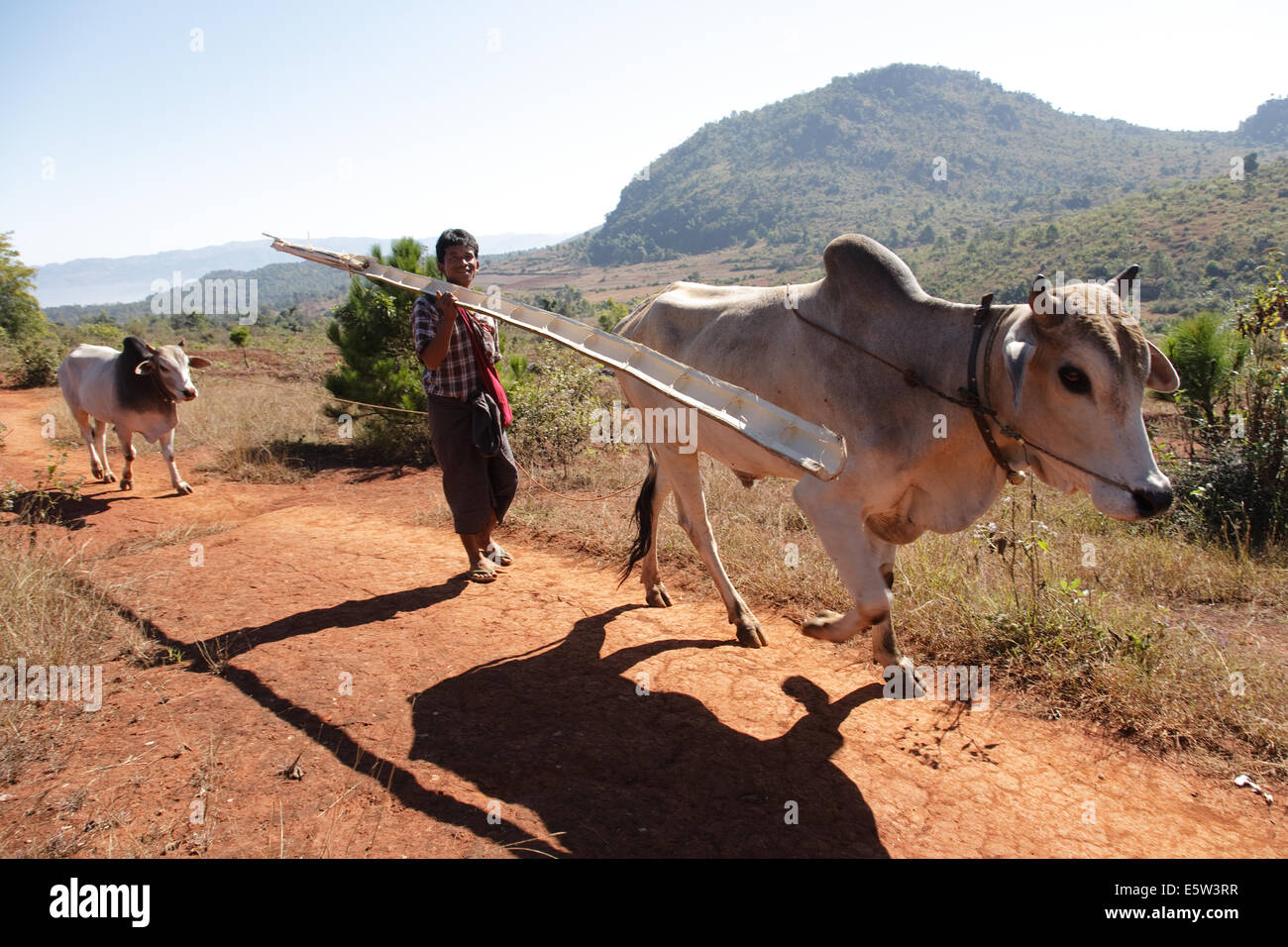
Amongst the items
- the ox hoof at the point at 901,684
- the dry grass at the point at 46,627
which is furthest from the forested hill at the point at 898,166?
the dry grass at the point at 46,627

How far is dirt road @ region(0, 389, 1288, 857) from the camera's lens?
265 centimetres

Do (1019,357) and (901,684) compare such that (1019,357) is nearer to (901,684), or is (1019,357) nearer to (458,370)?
(901,684)

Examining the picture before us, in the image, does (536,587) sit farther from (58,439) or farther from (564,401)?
(58,439)

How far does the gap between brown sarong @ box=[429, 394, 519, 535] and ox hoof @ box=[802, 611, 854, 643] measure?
8.54 ft

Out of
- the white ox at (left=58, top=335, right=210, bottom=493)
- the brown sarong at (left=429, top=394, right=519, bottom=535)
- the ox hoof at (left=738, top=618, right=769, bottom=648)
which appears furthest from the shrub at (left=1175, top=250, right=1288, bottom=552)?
the white ox at (left=58, top=335, right=210, bottom=493)

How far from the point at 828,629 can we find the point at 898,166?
430 feet

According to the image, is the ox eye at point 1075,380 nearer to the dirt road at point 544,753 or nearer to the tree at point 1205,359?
the dirt road at point 544,753

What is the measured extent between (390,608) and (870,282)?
3536mm

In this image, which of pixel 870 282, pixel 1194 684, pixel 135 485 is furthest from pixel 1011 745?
pixel 135 485

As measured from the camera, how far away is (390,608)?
4.84 m

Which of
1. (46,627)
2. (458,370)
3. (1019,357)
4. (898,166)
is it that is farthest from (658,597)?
(898,166)

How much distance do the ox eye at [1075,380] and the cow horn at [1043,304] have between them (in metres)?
0.18

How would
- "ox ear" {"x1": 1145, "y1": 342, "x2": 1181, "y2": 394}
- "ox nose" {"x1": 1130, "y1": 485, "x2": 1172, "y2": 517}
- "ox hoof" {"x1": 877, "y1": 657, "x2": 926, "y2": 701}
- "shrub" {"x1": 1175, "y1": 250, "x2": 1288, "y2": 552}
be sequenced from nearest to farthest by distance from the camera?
"ox nose" {"x1": 1130, "y1": 485, "x2": 1172, "y2": 517} < "ox ear" {"x1": 1145, "y1": 342, "x2": 1181, "y2": 394} < "ox hoof" {"x1": 877, "y1": 657, "x2": 926, "y2": 701} < "shrub" {"x1": 1175, "y1": 250, "x2": 1288, "y2": 552}

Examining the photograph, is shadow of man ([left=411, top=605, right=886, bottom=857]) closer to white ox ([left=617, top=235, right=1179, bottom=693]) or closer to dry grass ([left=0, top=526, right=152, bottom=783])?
white ox ([left=617, top=235, right=1179, bottom=693])
